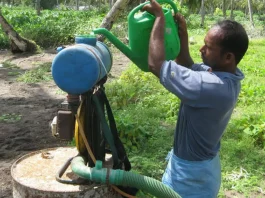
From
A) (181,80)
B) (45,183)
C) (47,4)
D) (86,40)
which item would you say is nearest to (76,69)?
(86,40)

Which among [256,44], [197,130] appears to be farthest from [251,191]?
[256,44]

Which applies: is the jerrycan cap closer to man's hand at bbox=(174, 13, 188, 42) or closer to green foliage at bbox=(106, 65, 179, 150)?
man's hand at bbox=(174, 13, 188, 42)

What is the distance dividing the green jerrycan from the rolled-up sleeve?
23 cm

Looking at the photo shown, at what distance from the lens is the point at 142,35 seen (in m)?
1.92

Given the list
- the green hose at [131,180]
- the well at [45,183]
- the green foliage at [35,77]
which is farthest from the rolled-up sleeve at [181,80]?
the green foliage at [35,77]

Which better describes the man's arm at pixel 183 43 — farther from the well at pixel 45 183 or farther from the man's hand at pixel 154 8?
the well at pixel 45 183

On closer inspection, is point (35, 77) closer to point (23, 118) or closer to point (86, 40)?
point (23, 118)

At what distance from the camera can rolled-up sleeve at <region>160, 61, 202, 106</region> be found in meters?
1.72

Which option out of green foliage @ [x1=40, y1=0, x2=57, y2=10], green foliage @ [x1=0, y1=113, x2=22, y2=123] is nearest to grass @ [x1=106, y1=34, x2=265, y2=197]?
green foliage @ [x1=0, y1=113, x2=22, y2=123]

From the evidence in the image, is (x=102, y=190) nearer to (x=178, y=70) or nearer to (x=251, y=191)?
(x=178, y=70)

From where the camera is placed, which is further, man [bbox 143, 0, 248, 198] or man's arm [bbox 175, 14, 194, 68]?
man's arm [bbox 175, 14, 194, 68]

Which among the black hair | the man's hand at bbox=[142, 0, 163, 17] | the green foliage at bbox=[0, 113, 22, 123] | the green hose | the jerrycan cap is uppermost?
the man's hand at bbox=[142, 0, 163, 17]

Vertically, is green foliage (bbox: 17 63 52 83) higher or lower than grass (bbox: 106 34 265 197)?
lower

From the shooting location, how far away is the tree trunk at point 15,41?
12.1 metres
